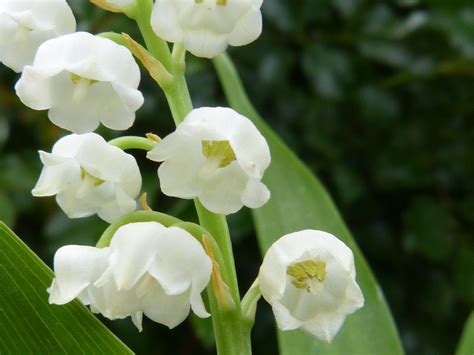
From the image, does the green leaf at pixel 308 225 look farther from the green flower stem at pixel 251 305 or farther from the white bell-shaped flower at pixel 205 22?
the white bell-shaped flower at pixel 205 22

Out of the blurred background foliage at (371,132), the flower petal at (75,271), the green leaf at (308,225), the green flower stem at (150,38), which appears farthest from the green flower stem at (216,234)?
the blurred background foliage at (371,132)

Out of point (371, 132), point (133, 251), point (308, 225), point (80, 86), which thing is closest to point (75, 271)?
point (133, 251)

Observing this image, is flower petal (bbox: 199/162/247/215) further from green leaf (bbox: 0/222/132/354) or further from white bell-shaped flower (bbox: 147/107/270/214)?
green leaf (bbox: 0/222/132/354)

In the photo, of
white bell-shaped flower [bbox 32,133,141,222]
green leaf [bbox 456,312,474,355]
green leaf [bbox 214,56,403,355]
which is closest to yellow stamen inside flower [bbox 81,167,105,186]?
white bell-shaped flower [bbox 32,133,141,222]

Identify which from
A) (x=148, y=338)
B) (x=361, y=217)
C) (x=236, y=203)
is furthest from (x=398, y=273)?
(x=236, y=203)

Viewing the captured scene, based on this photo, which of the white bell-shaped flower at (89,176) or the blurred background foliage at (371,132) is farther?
the blurred background foliage at (371,132)

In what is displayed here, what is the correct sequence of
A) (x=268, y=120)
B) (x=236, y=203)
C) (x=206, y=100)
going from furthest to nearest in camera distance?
(x=268, y=120), (x=206, y=100), (x=236, y=203)

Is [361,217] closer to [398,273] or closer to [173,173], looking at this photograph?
[398,273]
